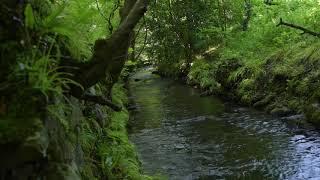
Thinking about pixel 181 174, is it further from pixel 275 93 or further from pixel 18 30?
pixel 275 93

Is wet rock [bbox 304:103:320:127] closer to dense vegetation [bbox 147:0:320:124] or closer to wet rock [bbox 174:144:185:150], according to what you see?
dense vegetation [bbox 147:0:320:124]

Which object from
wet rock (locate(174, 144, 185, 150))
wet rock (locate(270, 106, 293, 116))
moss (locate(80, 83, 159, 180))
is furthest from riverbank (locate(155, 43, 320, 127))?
moss (locate(80, 83, 159, 180))

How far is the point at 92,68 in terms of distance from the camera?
357 centimetres

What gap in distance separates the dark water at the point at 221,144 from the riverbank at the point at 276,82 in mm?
707

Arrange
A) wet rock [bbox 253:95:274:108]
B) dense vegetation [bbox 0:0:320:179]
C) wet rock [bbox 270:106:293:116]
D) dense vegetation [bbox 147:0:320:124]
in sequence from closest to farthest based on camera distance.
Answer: dense vegetation [bbox 0:0:320:179], wet rock [bbox 270:106:293:116], dense vegetation [bbox 147:0:320:124], wet rock [bbox 253:95:274:108]

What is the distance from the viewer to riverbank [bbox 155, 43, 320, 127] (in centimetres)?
1273

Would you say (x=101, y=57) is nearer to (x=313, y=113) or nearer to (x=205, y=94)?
(x=313, y=113)

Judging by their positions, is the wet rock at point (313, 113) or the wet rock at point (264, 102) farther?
the wet rock at point (264, 102)

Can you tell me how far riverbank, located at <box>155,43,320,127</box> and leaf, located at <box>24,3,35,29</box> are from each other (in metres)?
9.53

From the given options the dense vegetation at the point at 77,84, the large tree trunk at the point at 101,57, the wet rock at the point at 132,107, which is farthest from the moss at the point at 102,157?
the wet rock at the point at 132,107

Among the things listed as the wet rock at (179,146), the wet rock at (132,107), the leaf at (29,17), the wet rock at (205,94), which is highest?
the leaf at (29,17)

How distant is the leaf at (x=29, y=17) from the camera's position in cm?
288

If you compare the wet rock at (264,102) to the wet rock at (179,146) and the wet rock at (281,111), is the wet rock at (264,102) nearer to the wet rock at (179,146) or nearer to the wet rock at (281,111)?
the wet rock at (281,111)

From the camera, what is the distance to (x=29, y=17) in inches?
116
